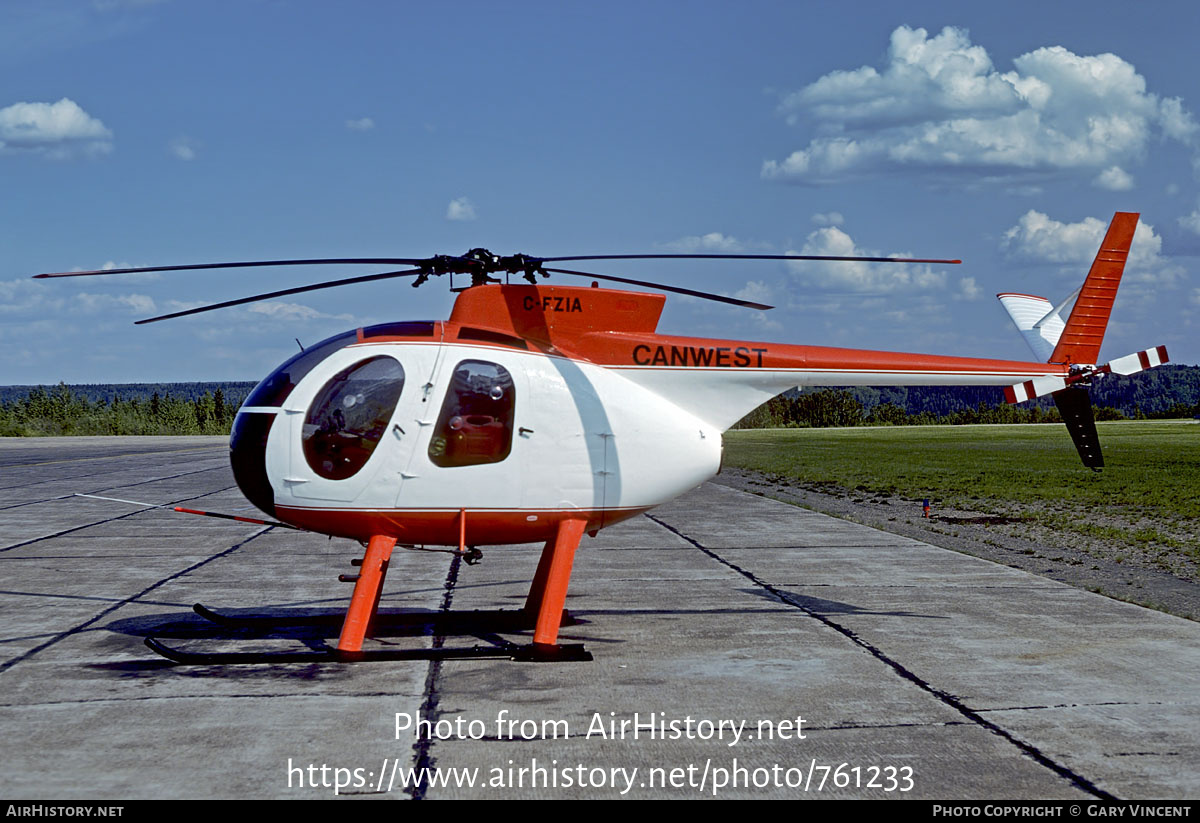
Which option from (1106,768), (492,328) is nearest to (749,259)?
(492,328)

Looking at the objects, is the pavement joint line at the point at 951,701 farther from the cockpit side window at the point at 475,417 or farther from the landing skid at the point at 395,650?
the cockpit side window at the point at 475,417

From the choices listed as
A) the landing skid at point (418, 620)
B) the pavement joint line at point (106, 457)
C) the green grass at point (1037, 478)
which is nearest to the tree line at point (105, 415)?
the pavement joint line at point (106, 457)

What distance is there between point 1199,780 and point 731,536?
1059 centimetres

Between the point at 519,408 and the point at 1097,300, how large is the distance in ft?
17.4

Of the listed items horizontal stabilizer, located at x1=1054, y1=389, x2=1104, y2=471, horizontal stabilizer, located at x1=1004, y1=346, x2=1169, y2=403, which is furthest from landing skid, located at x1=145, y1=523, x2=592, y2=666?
horizontal stabilizer, located at x1=1054, y1=389, x2=1104, y2=471

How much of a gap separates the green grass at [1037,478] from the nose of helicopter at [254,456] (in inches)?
475

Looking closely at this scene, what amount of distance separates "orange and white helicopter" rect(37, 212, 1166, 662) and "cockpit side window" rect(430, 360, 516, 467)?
1 centimetres

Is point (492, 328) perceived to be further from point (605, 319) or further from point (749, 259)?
point (749, 259)

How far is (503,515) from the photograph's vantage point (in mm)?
8609

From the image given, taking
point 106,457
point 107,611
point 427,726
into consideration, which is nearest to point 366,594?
point 427,726

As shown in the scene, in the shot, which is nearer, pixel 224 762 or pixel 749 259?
pixel 224 762

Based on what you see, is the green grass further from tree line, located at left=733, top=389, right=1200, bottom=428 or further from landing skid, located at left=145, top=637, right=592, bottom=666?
tree line, located at left=733, top=389, right=1200, bottom=428
